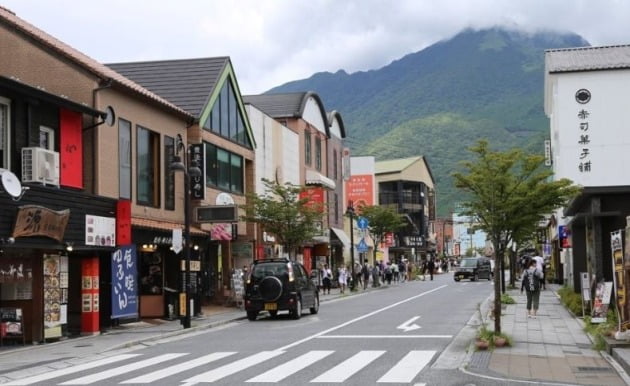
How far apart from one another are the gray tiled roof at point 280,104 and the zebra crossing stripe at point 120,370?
32.5 metres

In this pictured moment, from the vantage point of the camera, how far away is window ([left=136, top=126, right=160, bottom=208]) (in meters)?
26.6

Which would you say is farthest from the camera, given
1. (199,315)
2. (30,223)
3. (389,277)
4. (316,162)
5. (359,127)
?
(359,127)

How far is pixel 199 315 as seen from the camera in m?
28.0

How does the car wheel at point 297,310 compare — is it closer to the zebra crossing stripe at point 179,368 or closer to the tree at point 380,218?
the zebra crossing stripe at point 179,368

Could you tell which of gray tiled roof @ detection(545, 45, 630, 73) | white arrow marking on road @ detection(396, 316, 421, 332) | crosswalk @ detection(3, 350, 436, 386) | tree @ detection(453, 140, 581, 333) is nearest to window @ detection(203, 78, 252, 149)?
white arrow marking on road @ detection(396, 316, 421, 332)

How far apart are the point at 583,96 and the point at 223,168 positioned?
22349 millimetres

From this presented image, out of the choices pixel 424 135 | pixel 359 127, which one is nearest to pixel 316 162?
pixel 424 135

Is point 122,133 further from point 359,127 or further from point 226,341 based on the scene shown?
point 359,127

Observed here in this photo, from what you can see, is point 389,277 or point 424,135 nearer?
point 389,277

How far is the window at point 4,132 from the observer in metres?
19.3

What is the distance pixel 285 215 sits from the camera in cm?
3553

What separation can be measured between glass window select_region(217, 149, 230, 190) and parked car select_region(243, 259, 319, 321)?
27.1 ft

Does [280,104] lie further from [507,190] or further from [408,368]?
[408,368]

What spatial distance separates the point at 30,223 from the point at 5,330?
2.69 metres
